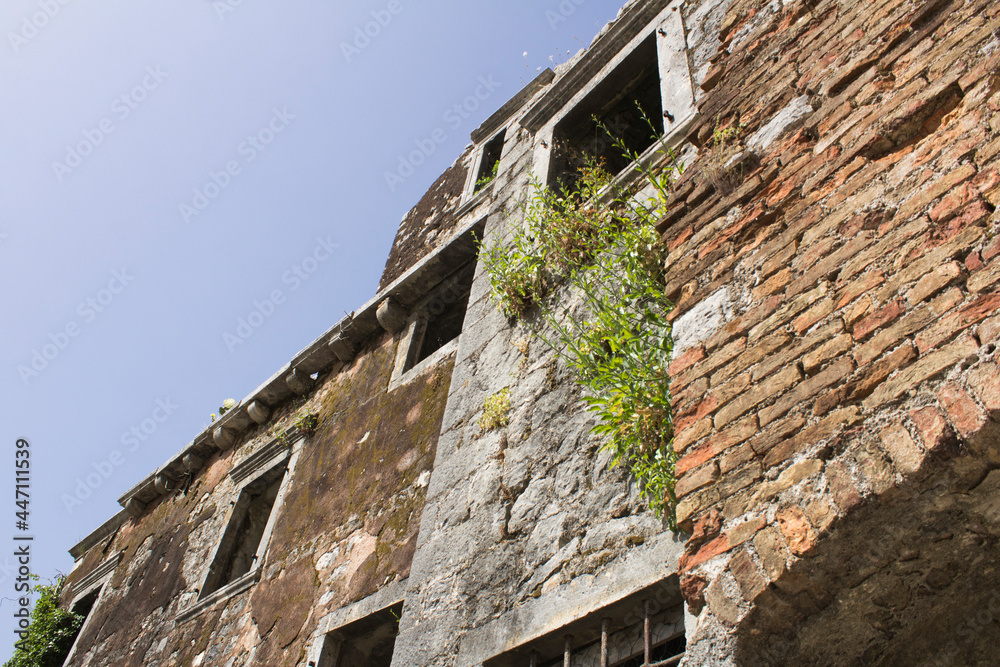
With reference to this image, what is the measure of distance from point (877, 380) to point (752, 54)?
1746 mm

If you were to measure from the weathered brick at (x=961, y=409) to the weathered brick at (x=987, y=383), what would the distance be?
2 cm

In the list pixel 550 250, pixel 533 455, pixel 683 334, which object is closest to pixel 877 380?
pixel 683 334

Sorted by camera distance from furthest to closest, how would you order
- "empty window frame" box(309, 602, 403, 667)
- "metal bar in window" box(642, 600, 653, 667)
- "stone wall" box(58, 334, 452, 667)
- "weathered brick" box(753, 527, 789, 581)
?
"stone wall" box(58, 334, 452, 667) < "empty window frame" box(309, 602, 403, 667) < "metal bar in window" box(642, 600, 653, 667) < "weathered brick" box(753, 527, 789, 581)

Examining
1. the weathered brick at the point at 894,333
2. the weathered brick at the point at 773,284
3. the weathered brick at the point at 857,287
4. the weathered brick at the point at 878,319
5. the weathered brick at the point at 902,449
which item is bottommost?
the weathered brick at the point at 902,449

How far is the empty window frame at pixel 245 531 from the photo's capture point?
21.1ft

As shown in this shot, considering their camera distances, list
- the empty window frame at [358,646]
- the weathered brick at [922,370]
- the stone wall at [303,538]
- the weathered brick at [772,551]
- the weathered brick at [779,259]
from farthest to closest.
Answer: the stone wall at [303,538] → the empty window frame at [358,646] → the weathered brick at [779,259] → the weathered brick at [772,551] → the weathered brick at [922,370]

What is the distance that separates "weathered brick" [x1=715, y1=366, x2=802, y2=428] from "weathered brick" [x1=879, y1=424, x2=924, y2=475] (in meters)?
0.34

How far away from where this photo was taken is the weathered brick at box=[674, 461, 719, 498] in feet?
7.23

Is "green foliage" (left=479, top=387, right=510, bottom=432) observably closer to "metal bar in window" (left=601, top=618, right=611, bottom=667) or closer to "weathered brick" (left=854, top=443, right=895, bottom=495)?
"metal bar in window" (left=601, top=618, right=611, bottom=667)

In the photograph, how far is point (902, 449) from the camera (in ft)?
5.75

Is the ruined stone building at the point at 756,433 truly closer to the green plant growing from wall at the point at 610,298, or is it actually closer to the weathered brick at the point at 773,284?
the weathered brick at the point at 773,284

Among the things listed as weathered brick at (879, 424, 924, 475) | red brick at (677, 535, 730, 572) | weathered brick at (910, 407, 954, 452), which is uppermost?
weathered brick at (910, 407, 954, 452)

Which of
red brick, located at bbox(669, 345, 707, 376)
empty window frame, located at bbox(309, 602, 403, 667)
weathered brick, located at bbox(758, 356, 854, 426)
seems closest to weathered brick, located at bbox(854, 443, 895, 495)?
weathered brick, located at bbox(758, 356, 854, 426)

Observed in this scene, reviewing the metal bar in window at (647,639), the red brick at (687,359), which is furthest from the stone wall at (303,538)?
the red brick at (687,359)
